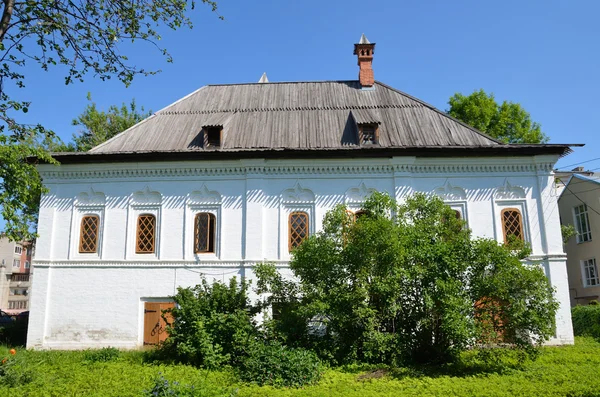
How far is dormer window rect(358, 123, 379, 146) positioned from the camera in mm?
14992

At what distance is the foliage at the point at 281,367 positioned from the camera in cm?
923

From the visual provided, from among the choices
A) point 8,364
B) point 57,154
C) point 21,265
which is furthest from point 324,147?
point 21,265

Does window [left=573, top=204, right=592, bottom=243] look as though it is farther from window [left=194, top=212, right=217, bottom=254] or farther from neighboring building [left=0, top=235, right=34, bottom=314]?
neighboring building [left=0, top=235, right=34, bottom=314]

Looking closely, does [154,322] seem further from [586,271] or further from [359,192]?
[586,271]

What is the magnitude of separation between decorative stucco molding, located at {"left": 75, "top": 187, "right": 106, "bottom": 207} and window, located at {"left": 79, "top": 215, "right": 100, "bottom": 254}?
0.42 metres

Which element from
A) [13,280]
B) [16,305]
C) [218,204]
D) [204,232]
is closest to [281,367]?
[204,232]

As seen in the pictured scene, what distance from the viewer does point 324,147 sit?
1460cm

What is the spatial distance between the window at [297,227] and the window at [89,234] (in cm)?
614

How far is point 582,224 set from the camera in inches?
878

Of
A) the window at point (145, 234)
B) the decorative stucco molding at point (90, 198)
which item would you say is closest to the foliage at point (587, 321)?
the window at point (145, 234)

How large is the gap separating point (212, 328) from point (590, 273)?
19.0 metres

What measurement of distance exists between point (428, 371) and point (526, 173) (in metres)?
7.74

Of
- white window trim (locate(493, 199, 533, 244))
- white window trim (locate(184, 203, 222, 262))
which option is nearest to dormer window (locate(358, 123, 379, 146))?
white window trim (locate(493, 199, 533, 244))

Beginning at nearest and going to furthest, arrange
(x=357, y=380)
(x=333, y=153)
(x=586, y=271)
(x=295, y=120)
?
1. (x=357, y=380)
2. (x=333, y=153)
3. (x=295, y=120)
4. (x=586, y=271)
